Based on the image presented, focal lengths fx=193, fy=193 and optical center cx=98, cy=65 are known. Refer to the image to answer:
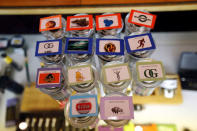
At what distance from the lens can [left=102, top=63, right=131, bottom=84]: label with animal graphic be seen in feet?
2.67

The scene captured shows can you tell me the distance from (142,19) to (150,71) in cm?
31

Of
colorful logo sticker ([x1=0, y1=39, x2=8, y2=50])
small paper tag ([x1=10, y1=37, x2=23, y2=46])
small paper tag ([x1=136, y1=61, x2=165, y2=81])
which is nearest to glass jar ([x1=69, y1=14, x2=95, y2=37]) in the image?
small paper tag ([x1=136, y1=61, x2=165, y2=81])

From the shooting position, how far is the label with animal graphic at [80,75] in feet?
2.70

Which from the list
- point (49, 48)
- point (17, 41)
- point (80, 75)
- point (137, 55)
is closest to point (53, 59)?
point (49, 48)

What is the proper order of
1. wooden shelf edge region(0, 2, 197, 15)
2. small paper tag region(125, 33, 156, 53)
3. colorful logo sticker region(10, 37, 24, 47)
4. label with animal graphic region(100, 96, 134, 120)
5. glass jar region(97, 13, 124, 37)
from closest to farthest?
label with animal graphic region(100, 96, 134, 120)
small paper tag region(125, 33, 156, 53)
glass jar region(97, 13, 124, 37)
wooden shelf edge region(0, 2, 197, 15)
colorful logo sticker region(10, 37, 24, 47)

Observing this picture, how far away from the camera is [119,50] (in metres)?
0.89

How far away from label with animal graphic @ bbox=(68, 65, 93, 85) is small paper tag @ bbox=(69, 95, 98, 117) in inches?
2.5

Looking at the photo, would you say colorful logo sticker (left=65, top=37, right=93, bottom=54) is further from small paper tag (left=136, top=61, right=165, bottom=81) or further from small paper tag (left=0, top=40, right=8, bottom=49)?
small paper tag (left=0, top=40, right=8, bottom=49)

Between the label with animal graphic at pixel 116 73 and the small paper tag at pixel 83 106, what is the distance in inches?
3.9

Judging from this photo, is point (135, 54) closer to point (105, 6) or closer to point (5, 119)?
point (105, 6)

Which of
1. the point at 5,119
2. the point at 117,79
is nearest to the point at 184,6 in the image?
the point at 117,79

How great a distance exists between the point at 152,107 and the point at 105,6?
2.45ft

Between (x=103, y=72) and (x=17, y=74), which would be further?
(x=17, y=74)

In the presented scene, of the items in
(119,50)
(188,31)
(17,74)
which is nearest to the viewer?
(119,50)
